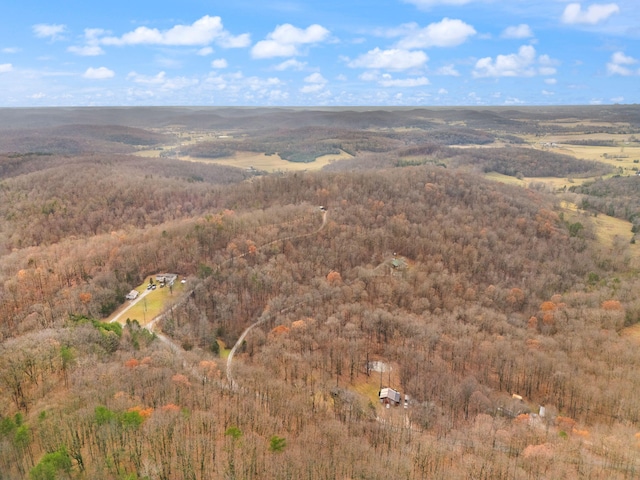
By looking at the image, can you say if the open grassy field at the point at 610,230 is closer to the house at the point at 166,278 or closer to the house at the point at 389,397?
the house at the point at 389,397

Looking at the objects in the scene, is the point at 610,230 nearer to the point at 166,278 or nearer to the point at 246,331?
the point at 246,331

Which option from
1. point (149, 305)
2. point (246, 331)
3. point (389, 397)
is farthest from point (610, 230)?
point (149, 305)

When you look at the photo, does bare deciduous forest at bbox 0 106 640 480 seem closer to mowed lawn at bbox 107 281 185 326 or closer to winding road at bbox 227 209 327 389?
winding road at bbox 227 209 327 389

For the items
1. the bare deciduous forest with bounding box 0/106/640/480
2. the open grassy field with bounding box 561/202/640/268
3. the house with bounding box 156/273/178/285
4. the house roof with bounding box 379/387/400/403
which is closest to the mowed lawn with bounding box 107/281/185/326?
the bare deciduous forest with bounding box 0/106/640/480

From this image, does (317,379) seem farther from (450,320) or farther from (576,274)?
(576,274)

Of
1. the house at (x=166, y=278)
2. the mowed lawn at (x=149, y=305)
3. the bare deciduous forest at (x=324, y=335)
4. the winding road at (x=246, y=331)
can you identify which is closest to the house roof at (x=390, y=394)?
the bare deciduous forest at (x=324, y=335)
